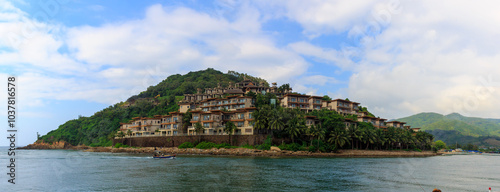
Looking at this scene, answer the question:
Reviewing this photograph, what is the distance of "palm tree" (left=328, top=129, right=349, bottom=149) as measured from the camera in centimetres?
8019

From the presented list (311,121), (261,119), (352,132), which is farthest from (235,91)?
(352,132)

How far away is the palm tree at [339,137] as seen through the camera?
263ft

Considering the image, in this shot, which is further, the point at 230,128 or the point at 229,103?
the point at 229,103

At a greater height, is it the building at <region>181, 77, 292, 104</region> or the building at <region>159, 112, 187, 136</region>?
the building at <region>181, 77, 292, 104</region>

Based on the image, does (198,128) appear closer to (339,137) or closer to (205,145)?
(205,145)

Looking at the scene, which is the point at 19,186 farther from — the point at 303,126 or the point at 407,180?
the point at 303,126

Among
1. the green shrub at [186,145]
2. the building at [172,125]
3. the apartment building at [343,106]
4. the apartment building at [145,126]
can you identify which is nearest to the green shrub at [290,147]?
the green shrub at [186,145]

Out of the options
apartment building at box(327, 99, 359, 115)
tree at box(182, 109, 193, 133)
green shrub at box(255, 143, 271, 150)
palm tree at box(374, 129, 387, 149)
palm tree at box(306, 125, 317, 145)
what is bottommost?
green shrub at box(255, 143, 271, 150)

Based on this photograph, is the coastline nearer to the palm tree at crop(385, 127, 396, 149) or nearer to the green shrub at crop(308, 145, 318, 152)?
the green shrub at crop(308, 145, 318, 152)

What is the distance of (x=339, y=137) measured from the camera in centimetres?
8050

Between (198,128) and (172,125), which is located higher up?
(172,125)

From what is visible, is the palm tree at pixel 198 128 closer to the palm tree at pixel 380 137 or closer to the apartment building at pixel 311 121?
the apartment building at pixel 311 121

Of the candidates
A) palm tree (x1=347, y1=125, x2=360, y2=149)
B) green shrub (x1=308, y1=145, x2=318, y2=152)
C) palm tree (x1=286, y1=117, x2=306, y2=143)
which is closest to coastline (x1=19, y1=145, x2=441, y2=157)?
green shrub (x1=308, y1=145, x2=318, y2=152)

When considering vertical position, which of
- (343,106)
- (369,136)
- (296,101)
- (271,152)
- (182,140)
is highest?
(296,101)
